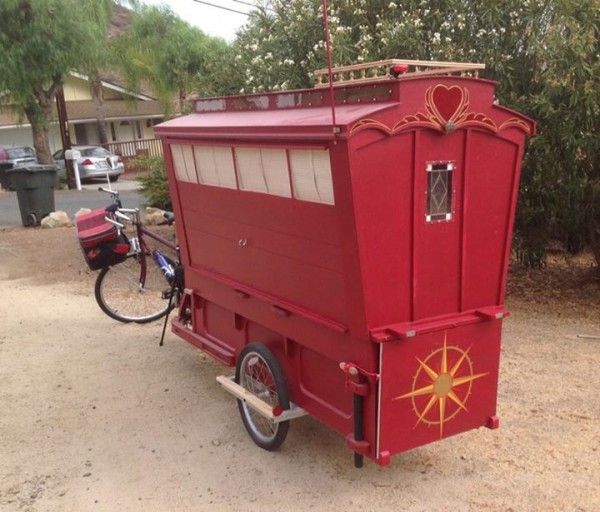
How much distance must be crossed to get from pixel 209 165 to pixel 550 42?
3.62 metres

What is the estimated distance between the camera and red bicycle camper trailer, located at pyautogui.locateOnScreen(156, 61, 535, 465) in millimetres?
3094

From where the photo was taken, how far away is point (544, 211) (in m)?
6.99

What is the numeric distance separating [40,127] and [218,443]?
20.6 m

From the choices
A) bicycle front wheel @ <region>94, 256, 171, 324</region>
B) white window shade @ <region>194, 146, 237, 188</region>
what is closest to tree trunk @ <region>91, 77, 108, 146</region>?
bicycle front wheel @ <region>94, 256, 171, 324</region>

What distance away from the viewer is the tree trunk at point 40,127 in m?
22.3

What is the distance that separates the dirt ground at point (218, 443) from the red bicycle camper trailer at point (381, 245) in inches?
13.2

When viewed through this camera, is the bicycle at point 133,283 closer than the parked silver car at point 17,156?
Yes

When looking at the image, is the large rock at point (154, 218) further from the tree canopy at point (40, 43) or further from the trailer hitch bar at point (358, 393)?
the tree canopy at point (40, 43)

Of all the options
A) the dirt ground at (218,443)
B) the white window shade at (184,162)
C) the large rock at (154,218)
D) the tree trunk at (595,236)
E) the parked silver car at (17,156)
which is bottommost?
the parked silver car at (17,156)

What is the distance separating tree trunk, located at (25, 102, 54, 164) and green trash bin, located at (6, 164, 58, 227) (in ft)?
32.8

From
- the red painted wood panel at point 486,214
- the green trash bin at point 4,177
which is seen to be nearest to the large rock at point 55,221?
the green trash bin at point 4,177

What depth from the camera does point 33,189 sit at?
1305 centimetres

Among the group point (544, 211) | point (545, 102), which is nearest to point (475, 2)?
point (545, 102)

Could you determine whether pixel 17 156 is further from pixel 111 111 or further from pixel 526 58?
pixel 526 58
